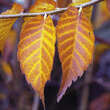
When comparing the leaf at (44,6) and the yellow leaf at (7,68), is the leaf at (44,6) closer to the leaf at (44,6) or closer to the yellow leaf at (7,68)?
the leaf at (44,6)

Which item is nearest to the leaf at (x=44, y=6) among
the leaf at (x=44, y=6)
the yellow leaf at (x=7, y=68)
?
the leaf at (x=44, y=6)

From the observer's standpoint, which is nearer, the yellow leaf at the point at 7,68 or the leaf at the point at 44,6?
the leaf at the point at 44,6

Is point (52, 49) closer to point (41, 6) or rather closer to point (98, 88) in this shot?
point (41, 6)

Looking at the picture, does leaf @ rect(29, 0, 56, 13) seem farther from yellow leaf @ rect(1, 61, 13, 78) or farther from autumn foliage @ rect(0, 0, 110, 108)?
yellow leaf @ rect(1, 61, 13, 78)

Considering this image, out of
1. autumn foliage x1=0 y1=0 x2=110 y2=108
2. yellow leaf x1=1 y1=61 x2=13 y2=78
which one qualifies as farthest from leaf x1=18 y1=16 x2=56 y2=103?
yellow leaf x1=1 y1=61 x2=13 y2=78

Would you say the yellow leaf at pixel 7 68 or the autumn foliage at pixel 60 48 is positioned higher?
the autumn foliage at pixel 60 48
